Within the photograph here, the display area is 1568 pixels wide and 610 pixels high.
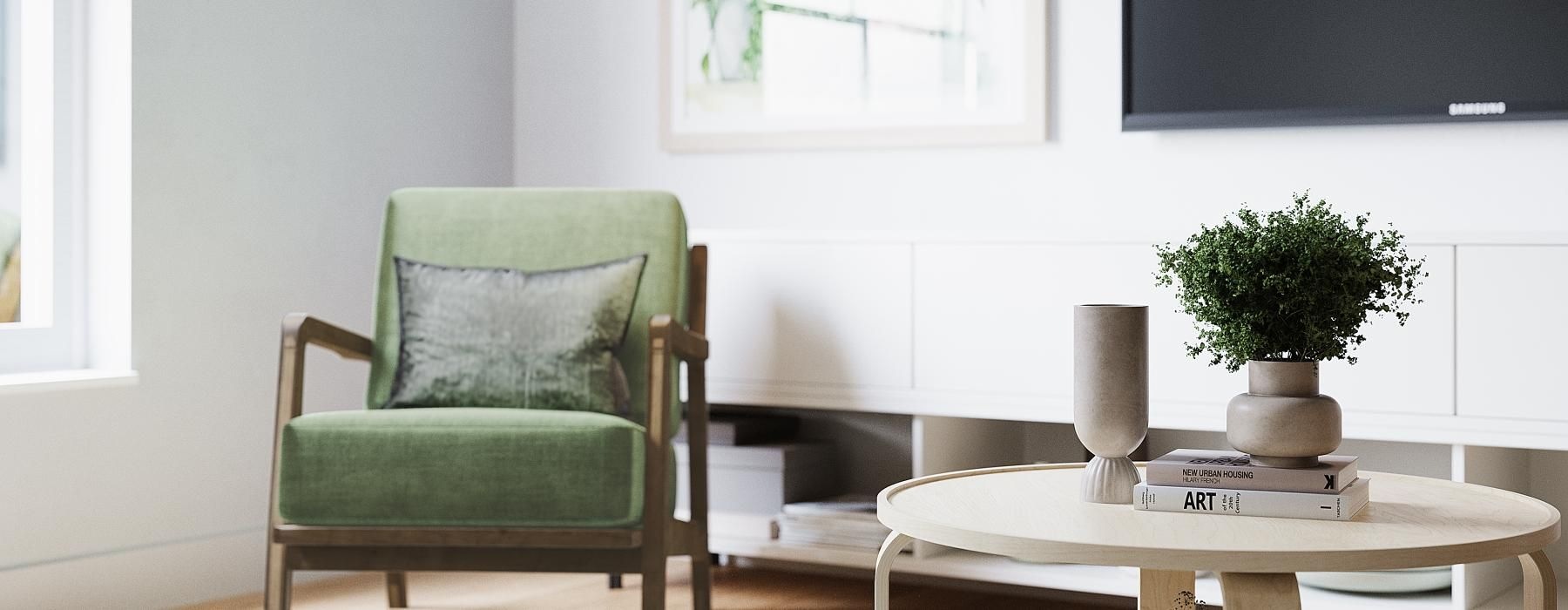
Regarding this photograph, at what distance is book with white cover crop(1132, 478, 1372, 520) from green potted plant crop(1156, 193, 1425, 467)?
0.16 feet

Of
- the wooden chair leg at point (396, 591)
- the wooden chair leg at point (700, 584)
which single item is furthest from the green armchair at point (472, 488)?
the wooden chair leg at point (396, 591)

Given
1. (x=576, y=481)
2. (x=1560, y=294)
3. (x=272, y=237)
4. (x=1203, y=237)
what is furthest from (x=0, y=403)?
(x=1560, y=294)

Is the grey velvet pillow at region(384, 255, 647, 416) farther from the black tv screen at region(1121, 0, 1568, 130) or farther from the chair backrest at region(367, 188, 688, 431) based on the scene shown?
the black tv screen at region(1121, 0, 1568, 130)

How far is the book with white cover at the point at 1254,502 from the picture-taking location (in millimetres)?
1544

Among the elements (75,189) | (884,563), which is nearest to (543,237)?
(75,189)

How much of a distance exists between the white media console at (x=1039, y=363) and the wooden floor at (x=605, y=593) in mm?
106

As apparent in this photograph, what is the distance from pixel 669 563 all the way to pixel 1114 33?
146 cm

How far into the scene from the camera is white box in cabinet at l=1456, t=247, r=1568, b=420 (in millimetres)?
2482

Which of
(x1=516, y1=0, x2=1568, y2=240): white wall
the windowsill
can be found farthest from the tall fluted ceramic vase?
the windowsill

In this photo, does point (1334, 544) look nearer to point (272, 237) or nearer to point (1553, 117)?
point (1553, 117)

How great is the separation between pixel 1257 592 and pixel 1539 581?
463 mm

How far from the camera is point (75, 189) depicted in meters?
3.09

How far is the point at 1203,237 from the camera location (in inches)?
63.5

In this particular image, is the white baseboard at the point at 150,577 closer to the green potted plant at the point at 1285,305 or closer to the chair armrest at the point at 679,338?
the chair armrest at the point at 679,338
